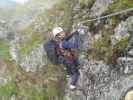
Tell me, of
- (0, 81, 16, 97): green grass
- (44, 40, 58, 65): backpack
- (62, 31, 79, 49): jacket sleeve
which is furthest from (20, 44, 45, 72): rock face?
(62, 31, 79, 49): jacket sleeve

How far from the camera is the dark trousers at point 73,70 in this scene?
13.8 metres

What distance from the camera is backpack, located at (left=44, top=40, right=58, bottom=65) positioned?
14.0 meters

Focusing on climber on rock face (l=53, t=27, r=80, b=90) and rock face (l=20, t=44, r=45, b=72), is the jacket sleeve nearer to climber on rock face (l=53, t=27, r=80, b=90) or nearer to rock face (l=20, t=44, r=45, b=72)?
climber on rock face (l=53, t=27, r=80, b=90)

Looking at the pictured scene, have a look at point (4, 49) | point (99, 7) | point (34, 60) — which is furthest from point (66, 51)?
point (4, 49)

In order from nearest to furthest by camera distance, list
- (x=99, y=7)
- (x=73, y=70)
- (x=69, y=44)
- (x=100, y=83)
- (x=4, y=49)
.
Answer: (x=100, y=83) → (x=73, y=70) → (x=69, y=44) → (x=99, y=7) → (x=4, y=49)

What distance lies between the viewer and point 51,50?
14.1 metres

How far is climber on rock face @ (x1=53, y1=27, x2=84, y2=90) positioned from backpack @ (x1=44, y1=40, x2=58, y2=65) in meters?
0.15

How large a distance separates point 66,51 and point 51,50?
1.95ft

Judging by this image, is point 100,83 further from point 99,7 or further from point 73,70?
point 99,7

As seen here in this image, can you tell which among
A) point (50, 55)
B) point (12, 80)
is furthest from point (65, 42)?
point (12, 80)

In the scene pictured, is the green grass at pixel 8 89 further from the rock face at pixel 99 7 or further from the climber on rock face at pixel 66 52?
the rock face at pixel 99 7

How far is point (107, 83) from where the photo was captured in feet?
41.8

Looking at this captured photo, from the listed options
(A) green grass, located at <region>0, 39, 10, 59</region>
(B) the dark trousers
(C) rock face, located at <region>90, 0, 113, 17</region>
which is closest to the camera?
(B) the dark trousers

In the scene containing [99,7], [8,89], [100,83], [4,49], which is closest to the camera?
[100,83]
